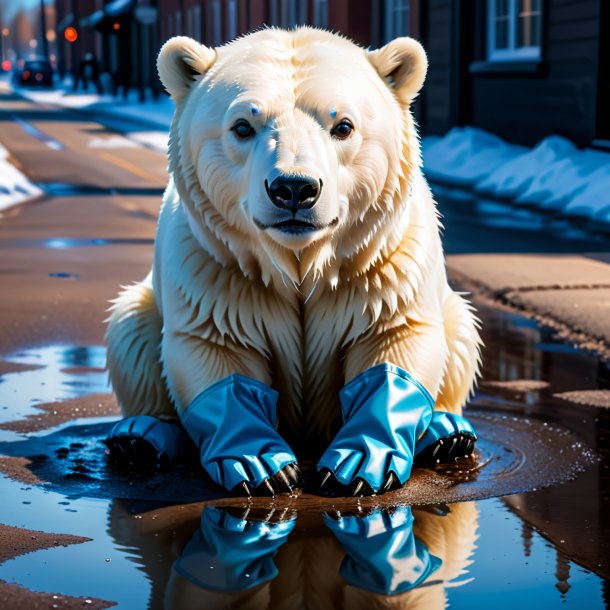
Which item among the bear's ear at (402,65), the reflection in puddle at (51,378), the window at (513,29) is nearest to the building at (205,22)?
the window at (513,29)

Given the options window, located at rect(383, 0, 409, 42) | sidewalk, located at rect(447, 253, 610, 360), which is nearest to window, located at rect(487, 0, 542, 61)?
window, located at rect(383, 0, 409, 42)

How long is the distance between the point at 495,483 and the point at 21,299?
4391 millimetres

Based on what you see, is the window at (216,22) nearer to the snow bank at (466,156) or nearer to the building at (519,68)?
the building at (519,68)

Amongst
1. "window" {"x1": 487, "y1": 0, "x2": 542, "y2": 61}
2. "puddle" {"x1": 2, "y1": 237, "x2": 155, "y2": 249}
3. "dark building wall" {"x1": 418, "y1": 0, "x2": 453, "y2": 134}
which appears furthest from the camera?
"dark building wall" {"x1": 418, "y1": 0, "x2": 453, "y2": 134}

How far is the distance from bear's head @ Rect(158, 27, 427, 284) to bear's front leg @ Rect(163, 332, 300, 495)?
1.02ft

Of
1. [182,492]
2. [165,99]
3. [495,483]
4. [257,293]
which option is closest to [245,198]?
[257,293]

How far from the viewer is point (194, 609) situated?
316cm

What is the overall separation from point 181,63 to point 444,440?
1.54 meters

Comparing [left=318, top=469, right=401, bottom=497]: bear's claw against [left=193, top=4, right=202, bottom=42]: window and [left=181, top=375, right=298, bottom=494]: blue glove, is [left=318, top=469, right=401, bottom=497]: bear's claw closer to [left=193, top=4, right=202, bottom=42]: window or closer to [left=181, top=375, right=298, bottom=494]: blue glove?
[left=181, top=375, right=298, bottom=494]: blue glove

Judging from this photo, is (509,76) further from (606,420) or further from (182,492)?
(182,492)

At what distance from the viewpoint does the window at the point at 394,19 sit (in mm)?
22016

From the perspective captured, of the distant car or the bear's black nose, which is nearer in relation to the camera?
the bear's black nose

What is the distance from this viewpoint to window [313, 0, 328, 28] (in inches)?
1029

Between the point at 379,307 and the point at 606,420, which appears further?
the point at 606,420
